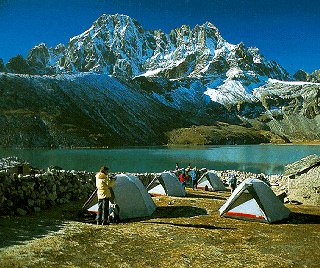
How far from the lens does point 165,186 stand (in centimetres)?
2584

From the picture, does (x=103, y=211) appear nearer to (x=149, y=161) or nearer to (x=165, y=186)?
(x=165, y=186)

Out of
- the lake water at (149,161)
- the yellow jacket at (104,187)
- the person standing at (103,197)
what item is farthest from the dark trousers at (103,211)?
the lake water at (149,161)

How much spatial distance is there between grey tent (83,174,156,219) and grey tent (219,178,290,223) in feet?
12.8

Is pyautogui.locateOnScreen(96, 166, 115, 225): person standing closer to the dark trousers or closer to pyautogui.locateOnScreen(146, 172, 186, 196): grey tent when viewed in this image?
the dark trousers

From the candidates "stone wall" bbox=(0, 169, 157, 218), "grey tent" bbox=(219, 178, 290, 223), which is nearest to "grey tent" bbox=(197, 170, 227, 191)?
"stone wall" bbox=(0, 169, 157, 218)

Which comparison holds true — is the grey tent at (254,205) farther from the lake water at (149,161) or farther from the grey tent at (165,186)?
the lake water at (149,161)

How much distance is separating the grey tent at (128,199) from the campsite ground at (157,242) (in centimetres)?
67

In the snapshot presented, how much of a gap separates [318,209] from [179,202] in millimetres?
8203

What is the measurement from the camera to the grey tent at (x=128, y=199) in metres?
16.1

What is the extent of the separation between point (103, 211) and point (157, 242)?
349cm

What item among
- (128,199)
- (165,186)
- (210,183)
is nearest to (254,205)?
(128,199)

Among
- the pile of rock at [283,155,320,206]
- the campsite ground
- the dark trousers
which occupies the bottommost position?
the campsite ground

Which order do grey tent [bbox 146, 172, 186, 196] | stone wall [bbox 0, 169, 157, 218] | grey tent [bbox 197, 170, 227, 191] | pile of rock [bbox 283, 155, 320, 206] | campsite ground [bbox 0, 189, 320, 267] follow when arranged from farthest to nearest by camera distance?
grey tent [bbox 197, 170, 227, 191] → grey tent [bbox 146, 172, 186, 196] → pile of rock [bbox 283, 155, 320, 206] → stone wall [bbox 0, 169, 157, 218] → campsite ground [bbox 0, 189, 320, 267]

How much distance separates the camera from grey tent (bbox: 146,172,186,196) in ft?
84.7
